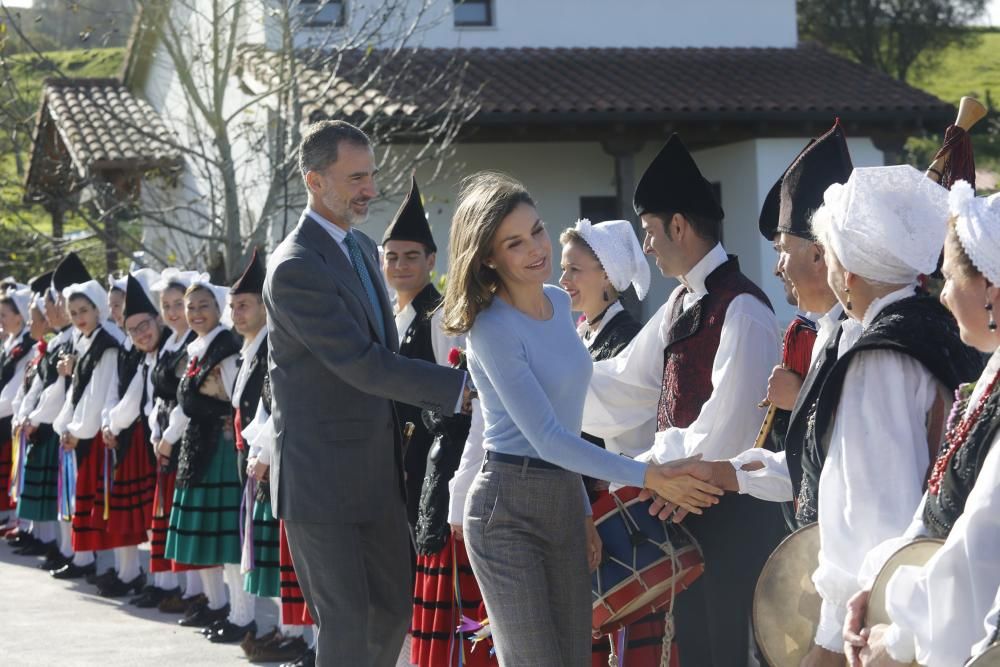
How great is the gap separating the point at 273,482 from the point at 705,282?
1.55 meters

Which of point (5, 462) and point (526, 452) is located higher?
point (526, 452)

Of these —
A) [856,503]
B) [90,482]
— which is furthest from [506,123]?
[856,503]

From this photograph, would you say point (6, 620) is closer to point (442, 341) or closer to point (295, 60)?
point (442, 341)

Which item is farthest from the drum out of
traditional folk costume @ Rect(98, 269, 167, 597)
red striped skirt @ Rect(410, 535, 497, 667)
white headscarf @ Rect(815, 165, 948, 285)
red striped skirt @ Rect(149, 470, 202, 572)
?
traditional folk costume @ Rect(98, 269, 167, 597)

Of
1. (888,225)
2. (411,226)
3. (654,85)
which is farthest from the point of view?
(654,85)

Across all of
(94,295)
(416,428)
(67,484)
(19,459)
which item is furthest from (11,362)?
(416,428)

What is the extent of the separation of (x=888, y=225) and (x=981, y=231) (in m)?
0.46

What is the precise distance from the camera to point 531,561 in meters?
3.79

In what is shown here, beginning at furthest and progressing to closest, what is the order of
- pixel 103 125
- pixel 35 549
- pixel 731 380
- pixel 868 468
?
1. pixel 103 125
2. pixel 35 549
3. pixel 731 380
4. pixel 868 468

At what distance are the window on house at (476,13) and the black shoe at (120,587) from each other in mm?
12542

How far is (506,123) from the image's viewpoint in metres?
17.1

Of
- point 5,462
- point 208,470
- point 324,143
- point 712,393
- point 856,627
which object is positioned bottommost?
point 5,462

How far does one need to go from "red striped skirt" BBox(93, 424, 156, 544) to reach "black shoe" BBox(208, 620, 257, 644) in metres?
1.76

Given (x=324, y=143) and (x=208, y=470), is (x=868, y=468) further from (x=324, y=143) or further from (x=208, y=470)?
(x=208, y=470)
